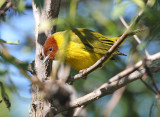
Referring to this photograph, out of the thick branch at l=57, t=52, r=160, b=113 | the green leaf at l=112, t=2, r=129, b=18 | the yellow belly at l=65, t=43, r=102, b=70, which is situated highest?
the yellow belly at l=65, t=43, r=102, b=70

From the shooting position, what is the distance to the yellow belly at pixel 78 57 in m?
3.57

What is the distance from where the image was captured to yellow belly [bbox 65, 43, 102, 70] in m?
3.57

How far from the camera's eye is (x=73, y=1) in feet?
6.90

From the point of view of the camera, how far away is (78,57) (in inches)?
141

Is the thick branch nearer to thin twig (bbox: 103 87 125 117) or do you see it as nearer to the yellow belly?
thin twig (bbox: 103 87 125 117)

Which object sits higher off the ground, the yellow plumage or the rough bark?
the yellow plumage

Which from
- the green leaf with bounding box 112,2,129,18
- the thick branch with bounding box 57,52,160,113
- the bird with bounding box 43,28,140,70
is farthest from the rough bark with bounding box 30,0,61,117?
the green leaf with bounding box 112,2,129,18

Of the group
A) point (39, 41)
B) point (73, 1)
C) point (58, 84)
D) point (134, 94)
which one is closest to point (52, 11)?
point (39, 41)

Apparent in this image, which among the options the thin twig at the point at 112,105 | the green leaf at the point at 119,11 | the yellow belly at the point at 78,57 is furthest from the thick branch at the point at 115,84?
the yellow belly at the point at 78,57

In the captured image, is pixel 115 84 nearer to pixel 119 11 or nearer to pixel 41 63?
pixel 119 11

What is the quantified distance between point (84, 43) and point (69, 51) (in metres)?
0.32

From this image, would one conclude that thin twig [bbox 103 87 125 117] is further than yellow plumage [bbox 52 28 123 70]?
No

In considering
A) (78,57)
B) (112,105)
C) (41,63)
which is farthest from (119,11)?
(78,57)

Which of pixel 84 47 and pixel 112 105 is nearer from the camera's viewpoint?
pixel 112 105
